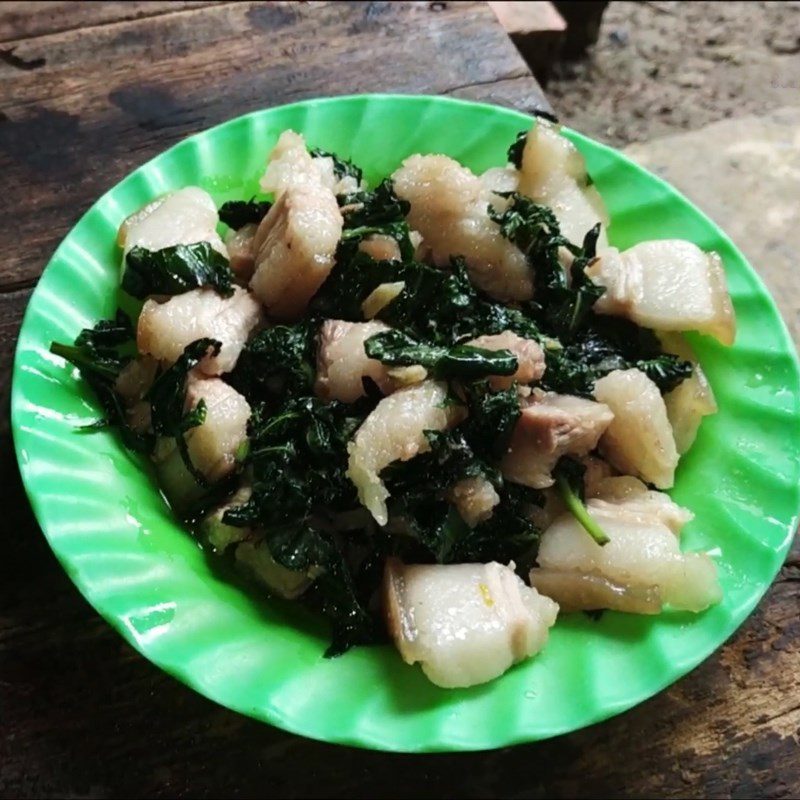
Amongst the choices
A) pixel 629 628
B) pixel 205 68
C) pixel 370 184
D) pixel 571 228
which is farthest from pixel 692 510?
A: pixel 205 68

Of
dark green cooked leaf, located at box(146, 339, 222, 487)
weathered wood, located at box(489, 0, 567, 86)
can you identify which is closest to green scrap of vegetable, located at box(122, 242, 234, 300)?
dark green cooked leaf, located at box(146, 339, 222, 487)

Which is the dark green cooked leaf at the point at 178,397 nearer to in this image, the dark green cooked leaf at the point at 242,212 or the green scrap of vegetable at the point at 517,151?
the dark green cooked leaf at the point at 242,212

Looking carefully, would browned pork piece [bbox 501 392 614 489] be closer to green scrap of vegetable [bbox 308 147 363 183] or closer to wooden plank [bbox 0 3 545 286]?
green scrap of vegetable [bbox 308 147 363 183]

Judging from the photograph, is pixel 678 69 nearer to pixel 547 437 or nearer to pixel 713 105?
pixel 713 105

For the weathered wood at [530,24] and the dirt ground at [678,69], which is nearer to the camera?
the weathered wood at [530,24]

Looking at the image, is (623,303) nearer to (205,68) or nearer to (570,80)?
(205,68)

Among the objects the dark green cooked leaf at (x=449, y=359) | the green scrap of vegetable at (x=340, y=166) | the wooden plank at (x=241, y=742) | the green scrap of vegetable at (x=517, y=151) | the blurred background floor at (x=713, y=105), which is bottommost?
the wooden plank at (x=241, y=742)

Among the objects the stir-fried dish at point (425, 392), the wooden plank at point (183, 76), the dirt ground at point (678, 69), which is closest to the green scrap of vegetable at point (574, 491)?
the stir-fried dish at point (425, 392)

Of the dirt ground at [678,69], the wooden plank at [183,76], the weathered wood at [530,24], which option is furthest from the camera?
the dirt ground at [678,69]
